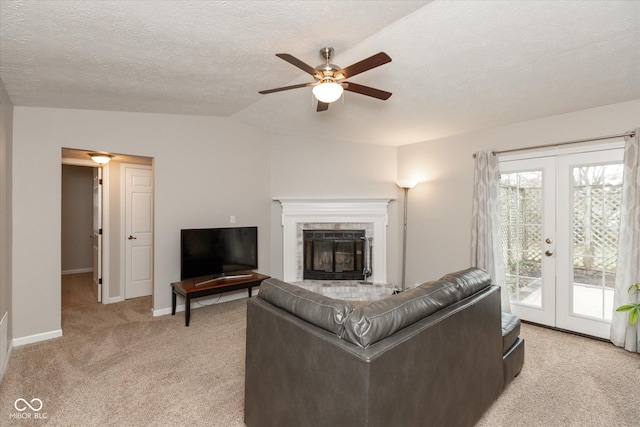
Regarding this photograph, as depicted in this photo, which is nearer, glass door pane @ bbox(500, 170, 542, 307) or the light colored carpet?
the light colored carpet

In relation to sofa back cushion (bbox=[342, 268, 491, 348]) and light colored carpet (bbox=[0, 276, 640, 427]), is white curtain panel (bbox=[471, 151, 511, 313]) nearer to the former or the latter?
light colored carpet (bbox=[0, 276, 640, 427])

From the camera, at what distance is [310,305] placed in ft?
4.96

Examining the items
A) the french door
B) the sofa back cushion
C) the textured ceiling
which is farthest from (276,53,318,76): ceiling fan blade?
the french door

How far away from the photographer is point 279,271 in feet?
16.5

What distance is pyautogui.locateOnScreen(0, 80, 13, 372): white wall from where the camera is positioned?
102 inches

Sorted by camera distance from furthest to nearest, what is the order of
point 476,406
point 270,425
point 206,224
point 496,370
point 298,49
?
point 206,224
point 298,49
point 496,370
point 476,406
point 270,425

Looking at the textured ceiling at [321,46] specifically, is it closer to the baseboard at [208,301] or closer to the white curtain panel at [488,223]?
the white curtain panel at [488,223]

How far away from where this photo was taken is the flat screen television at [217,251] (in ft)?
12.6

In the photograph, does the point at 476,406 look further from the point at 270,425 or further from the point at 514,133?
the point at 514,133

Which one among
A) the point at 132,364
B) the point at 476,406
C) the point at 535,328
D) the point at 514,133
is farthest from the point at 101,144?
the point at 535,328

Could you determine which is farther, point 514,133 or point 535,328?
point 514,133

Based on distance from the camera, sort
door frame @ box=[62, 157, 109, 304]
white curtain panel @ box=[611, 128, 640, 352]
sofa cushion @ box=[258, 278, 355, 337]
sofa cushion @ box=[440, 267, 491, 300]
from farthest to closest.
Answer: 1. door frame @ box=[62, 157, 109, 304]
2. white curtain panel @ box=[611, 128, 640, 352]
3. sofa cushion @ box=[440, 267, 491, 300]
4. sofa cushion @ box=[258, 278, 355, 337]

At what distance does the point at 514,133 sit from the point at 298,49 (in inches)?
117

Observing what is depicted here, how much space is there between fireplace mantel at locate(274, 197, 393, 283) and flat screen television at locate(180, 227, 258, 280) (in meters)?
0.71
